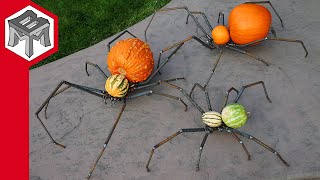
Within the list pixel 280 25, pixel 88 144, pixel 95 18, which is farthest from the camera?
pixel 95 18

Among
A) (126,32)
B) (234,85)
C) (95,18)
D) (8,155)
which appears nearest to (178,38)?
(126,32)

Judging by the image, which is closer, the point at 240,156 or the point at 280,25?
the point at 240,156

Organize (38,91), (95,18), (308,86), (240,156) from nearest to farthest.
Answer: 1. (240,156)
2. (308,86)
3. (38,91)
4. (95,18)

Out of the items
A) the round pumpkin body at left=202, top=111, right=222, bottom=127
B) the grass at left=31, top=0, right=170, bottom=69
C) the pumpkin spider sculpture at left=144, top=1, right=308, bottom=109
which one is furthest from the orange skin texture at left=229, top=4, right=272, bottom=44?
the grass at left=31, top=0, right=170, bottom=69

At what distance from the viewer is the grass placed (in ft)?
20.9

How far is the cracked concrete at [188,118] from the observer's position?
4172mm

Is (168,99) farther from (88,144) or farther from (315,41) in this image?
(315,41)

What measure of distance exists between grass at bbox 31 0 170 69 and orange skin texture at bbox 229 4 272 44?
181cm

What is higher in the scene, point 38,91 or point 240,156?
point 240,156

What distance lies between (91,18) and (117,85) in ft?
8.06

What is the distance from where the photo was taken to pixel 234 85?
4.97 meters

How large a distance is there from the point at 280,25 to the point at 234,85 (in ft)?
4.06

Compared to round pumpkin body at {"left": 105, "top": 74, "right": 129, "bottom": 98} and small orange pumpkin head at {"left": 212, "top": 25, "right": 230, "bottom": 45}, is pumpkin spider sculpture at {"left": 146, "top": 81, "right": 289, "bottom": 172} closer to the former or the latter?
round pumpkin body at {"left": 105, "top": 74, "right": 129, "bottom": 98}

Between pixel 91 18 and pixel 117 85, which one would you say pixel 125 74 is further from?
pixel 91 18
